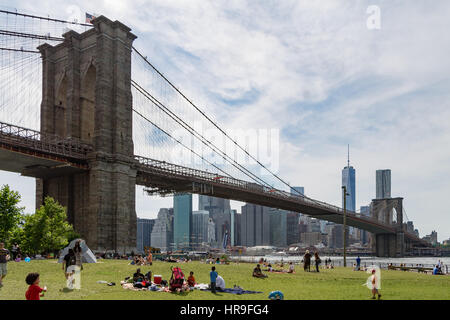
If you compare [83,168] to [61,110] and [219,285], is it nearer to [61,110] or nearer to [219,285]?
[61,110]

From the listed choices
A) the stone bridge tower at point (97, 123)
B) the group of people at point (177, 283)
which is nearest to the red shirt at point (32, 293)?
the group of people at point (177, 283)

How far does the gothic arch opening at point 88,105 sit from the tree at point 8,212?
1735 cm

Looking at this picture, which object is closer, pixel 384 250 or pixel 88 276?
pixel 88 276

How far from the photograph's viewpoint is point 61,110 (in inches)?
2363

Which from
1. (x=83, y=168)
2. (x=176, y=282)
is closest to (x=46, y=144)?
(x=83, y=168)

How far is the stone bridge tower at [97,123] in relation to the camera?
51.2 meters

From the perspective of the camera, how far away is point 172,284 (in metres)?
19.1

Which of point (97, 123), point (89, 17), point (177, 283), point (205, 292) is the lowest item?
point (205, 292)

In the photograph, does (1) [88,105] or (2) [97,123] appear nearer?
(2) [97,123]

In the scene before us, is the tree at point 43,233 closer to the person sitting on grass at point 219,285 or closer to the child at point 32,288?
the person sitting on grass at point 219,285

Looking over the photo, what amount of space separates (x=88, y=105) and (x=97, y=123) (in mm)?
6556

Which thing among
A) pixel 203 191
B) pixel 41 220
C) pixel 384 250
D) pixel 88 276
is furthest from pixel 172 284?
pixel 384 250
